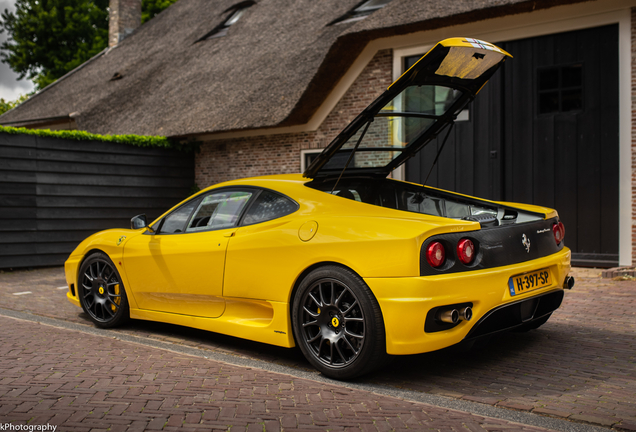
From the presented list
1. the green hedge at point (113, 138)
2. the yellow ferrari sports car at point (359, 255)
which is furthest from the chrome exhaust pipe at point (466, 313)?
the green hedge at point (113, 138)

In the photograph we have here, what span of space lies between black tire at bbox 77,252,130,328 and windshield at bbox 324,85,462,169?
2.39 meters

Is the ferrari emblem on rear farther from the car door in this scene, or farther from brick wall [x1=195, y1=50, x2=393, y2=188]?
brick wall [x1=195, y1=50, x2=393, y2=188]

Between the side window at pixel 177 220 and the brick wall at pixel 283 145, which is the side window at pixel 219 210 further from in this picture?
the brick wall at pixel 283 145

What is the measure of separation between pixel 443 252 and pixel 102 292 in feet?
11.5

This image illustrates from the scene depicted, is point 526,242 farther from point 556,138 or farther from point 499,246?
point 556,138

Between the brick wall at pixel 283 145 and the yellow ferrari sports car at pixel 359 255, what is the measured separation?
22.6 ft

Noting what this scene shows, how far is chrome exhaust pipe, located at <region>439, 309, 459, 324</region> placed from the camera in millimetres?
3305

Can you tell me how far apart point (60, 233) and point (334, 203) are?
9.11 m

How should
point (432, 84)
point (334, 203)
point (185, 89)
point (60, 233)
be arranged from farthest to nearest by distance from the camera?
point (185, 89), point (60, 233), point (432, 84), point (334, 203)

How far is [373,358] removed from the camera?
3457 mm

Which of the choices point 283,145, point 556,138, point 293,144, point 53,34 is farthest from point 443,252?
point 53,34

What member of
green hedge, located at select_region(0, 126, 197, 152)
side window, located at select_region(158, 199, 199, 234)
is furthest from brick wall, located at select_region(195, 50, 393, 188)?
side window, located at select_region(158, 199, 199, 234)

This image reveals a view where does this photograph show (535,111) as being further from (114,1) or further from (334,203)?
(114,1)

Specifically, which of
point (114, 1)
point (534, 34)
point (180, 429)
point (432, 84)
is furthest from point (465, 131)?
point (114, 1)
